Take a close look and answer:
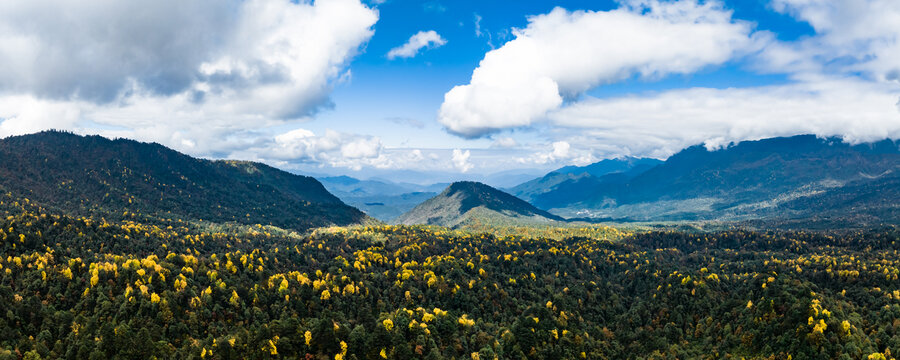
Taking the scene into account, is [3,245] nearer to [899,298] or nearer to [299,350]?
[299,350]

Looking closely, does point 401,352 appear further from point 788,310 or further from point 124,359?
point 788,310

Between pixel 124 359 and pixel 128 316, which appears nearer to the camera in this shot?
pixel 124 359

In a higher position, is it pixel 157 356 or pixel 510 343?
pixel 157 356

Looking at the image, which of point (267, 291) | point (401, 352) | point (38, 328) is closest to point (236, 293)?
point (267, 291)

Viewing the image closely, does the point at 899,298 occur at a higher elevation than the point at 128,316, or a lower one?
lower

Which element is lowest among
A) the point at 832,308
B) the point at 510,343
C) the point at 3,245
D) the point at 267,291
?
the point at 510,343

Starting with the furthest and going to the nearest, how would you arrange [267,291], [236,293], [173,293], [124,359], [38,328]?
1. [267,291]
2. [236,293]
3. [173,293]
4. [38,328]
5. [124,359]

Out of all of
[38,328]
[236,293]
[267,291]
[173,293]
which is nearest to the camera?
[38,328]

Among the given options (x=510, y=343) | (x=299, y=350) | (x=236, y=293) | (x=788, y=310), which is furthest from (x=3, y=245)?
(x=788, y=310)

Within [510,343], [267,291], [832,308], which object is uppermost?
[267,291]
